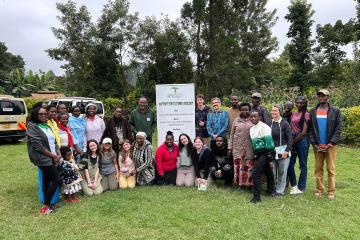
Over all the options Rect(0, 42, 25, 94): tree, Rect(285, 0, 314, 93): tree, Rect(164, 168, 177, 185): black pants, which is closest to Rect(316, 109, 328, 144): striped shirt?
Rect(164, 168, 177, 185): black pants

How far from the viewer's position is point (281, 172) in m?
6.73

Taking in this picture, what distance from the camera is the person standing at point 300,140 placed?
6.71 m

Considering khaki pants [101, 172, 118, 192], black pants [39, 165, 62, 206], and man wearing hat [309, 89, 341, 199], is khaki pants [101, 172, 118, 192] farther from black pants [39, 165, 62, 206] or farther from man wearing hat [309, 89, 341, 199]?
man wearing hat [309, 89, 341, 199]

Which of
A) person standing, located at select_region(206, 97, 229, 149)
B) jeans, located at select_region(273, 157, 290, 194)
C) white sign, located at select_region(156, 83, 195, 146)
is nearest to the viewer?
jeans, located at select_region(273, 157, 290, 194)

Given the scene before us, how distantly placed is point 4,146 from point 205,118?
30.1ft

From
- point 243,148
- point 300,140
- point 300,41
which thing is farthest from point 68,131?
point 300,41

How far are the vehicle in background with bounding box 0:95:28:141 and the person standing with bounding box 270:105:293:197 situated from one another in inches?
408

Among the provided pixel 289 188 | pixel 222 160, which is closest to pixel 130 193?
pixel 222 160

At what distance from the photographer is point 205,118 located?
826 cm

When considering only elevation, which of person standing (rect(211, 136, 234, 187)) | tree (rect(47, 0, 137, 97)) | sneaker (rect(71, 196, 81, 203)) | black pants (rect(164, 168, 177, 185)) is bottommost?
sneaker (rect(71, 196, 81, 203))

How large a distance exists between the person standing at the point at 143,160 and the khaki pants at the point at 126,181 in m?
0.18

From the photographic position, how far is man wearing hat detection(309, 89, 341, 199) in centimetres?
632

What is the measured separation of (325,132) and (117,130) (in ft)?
13.2

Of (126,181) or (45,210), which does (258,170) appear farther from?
(45,210)
